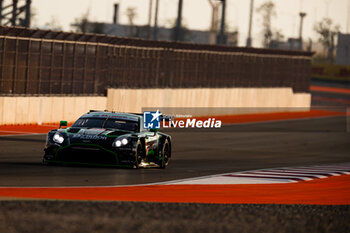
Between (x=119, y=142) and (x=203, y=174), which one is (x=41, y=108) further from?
(x=119, y=142)

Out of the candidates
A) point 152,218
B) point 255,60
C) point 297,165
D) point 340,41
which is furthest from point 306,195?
point 340,41

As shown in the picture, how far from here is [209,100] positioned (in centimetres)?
5022

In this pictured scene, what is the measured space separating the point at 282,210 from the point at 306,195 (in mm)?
3401

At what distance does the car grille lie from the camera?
16.8m

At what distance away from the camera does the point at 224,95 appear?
171 feet

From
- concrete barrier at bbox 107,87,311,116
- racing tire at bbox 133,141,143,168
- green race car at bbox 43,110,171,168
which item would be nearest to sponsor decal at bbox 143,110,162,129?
green race car at bbox 43,110,171,168

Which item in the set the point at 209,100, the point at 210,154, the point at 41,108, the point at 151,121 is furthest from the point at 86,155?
the point at 209,100

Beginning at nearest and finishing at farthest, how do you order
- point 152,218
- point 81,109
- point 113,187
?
point 152,218
point 113,187
point 81,109

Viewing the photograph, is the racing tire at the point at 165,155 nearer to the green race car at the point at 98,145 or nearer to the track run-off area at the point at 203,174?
the track run-off area at the point at 203,174

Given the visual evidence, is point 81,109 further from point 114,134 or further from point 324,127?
point 114,134

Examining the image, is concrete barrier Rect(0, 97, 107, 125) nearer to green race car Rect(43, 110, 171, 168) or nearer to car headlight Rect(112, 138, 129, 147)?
green race car Rect(43, 110, 171, 168)

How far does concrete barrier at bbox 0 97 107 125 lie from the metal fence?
521 millimetres

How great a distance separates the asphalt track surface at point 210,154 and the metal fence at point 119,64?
19.2 ft

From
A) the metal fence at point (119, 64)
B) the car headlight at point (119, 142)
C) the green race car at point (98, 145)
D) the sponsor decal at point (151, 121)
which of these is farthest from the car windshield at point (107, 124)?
the metal fence at point (119, 64)
